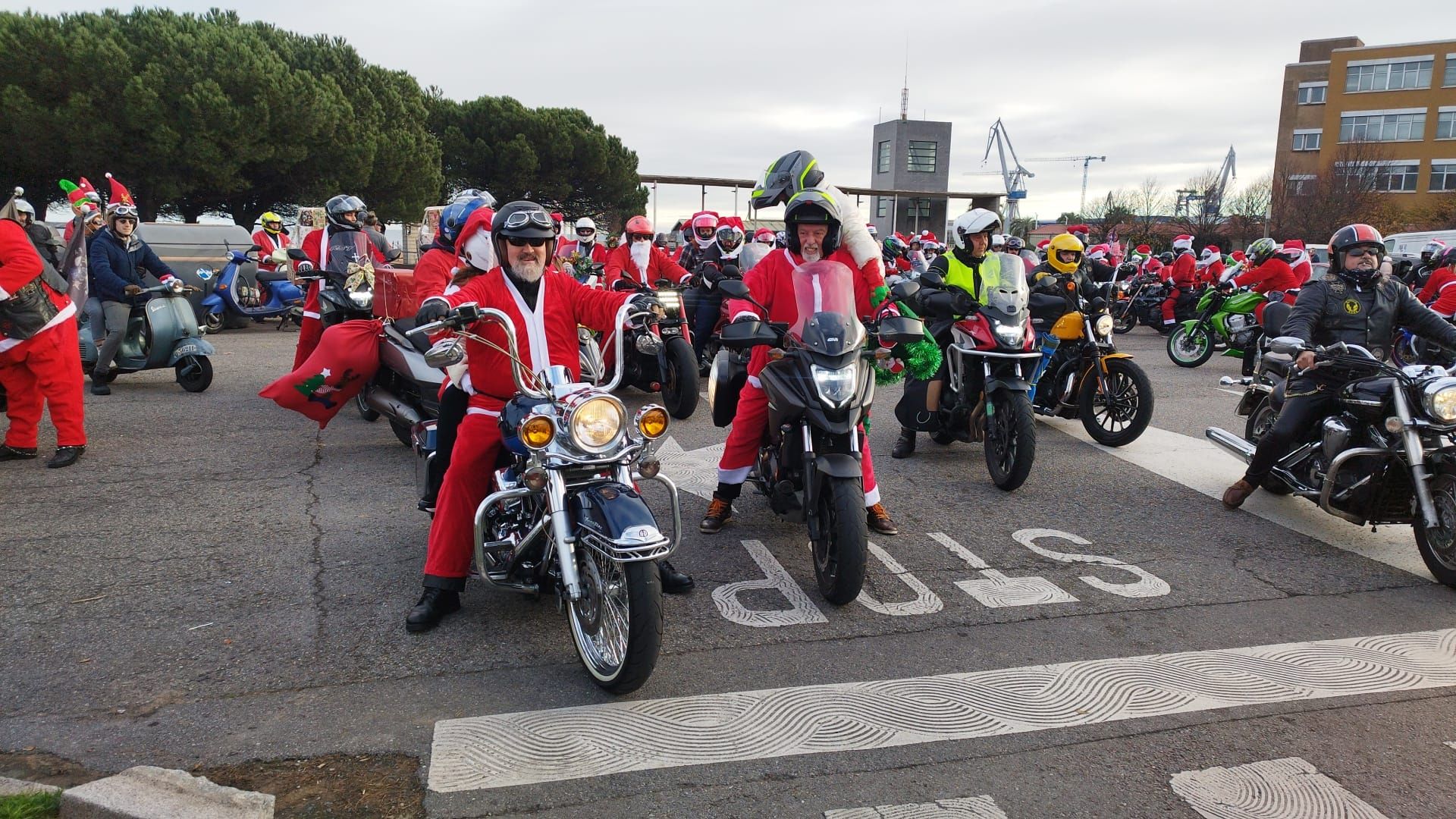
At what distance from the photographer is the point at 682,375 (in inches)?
337

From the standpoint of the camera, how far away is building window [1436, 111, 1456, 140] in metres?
60.7

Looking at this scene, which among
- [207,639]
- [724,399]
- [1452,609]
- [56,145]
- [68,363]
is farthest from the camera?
[56,145]

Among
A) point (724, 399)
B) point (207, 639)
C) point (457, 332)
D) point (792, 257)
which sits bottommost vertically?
point (207, 639)

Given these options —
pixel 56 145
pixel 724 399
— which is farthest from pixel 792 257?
pixel 56 145

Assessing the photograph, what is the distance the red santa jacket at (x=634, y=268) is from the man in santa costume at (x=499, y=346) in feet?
21.2

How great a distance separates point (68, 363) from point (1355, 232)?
27.8ft

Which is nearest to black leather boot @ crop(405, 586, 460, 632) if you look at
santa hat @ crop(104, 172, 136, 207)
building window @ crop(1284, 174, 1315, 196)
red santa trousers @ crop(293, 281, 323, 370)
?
red santa trousers @ crop(293, 281, 323, 370)

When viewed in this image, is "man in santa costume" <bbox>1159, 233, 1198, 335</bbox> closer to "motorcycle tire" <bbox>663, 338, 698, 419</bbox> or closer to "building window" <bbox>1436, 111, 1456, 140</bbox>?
"motorcycle tire" <bbox>663, 338, 698, 419</bbox>

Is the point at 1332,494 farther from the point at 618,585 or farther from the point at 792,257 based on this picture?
the point at 618,585

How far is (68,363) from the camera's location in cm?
686

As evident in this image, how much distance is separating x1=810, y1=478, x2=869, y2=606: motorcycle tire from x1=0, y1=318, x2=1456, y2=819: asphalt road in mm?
121

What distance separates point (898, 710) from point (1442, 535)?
3.14 metres

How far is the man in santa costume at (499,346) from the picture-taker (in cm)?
396

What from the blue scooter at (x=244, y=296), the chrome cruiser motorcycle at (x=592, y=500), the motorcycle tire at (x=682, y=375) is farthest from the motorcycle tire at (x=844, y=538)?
the blue scooter at (x=244, y=296)
